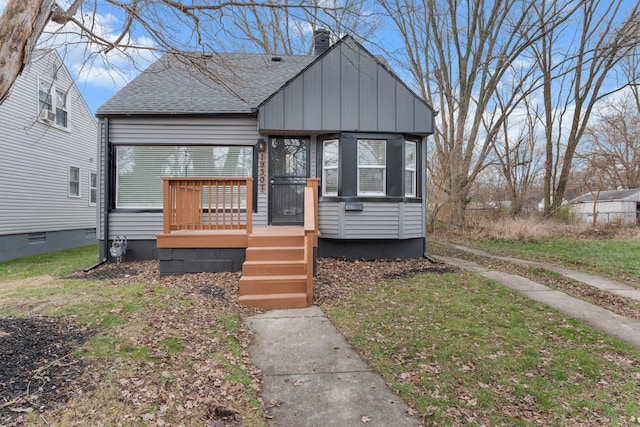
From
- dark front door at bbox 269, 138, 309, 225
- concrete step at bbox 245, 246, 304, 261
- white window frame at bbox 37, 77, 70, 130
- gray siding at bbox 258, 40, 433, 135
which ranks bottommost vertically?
concrete step at bbox 245, 246, 304, 261

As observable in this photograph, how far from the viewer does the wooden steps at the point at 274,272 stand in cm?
485

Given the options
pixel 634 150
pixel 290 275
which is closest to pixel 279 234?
pixel 290 275

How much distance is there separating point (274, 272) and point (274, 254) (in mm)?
357

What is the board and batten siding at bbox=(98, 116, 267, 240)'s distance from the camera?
7734 mm

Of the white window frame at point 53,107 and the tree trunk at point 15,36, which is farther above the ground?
the white window frame at point 53,107

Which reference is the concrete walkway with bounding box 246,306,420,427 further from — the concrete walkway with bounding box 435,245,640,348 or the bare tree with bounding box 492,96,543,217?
the bare tree with bounding box 492,96,543,217

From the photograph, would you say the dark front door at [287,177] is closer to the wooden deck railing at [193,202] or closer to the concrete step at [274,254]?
the wooden deck railing at [193,202]

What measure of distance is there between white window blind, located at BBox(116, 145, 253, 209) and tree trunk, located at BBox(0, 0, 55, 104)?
509 cm

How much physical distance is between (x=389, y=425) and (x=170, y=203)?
4916 millimetres

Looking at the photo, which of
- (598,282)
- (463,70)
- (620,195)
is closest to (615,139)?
(620,195)

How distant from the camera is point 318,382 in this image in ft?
9.25

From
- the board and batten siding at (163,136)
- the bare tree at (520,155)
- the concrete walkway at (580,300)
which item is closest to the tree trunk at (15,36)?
the board and batten siding at (163,136)

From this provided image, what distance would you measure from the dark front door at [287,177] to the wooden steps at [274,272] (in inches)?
81.0

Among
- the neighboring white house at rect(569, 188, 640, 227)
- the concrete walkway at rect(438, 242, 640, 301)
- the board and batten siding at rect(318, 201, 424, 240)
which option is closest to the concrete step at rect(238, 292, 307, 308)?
the board and batten siding at rect(318, 201, 424, 240)
